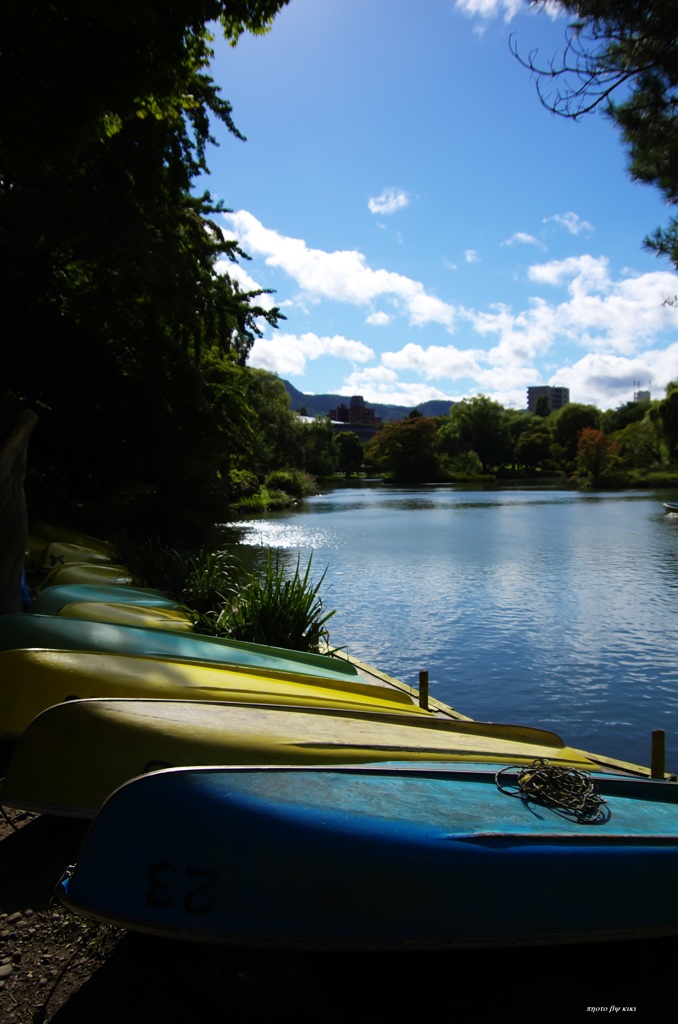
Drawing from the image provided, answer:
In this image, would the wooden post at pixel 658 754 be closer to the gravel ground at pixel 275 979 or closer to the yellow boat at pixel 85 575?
the gravel ground at pixel 275 979

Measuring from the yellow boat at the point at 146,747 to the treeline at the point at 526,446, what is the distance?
69.7 meters

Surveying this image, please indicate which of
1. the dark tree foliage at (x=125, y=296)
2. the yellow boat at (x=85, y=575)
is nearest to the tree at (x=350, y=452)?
the dark tree foliage at (x=125, y=296)

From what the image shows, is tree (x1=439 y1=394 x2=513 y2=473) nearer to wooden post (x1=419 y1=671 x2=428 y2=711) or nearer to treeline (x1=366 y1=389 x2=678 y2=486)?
treeline (x1=366 y1=389 x2=678 y2=486)

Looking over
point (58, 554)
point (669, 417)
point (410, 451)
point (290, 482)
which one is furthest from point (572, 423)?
point (58, 554)

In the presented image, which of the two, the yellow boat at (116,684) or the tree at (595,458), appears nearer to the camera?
the yellow boat at (116,684)

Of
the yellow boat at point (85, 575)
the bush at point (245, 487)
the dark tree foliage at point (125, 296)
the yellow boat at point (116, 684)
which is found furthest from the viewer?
the bush at point (245, 487)

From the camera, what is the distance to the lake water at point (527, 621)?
7.50 m

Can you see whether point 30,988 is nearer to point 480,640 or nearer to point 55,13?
point 55,13

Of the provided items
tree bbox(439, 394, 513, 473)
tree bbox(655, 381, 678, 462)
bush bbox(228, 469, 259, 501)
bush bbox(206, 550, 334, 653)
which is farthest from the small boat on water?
tree bbox(439, 394, 513, 473)

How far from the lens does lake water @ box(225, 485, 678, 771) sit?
7.50 metres

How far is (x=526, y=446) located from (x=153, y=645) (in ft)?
348

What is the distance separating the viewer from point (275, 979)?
8.59 feet

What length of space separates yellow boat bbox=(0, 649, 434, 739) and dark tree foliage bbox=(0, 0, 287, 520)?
13.0ft

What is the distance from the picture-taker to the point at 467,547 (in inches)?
886
